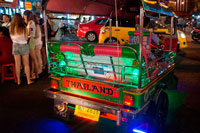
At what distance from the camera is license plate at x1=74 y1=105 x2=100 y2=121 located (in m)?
2.94

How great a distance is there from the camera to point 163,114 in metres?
3.47

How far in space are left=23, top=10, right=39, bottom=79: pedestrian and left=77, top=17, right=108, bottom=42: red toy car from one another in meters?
8.11

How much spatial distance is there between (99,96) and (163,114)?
1.30m

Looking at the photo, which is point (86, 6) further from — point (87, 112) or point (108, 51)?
point (87, 112)

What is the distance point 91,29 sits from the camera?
14.0 meters

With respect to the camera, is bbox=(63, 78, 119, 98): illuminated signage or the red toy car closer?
bbox=(63, 78, 119, 98): illuminated signage

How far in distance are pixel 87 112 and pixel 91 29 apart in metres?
11.5

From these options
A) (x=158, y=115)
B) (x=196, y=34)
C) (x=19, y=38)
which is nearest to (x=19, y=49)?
(x=19, y=38)

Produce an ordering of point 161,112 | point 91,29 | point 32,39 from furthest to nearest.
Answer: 1. point 91,29
2. point 32,39
3. point 161,112

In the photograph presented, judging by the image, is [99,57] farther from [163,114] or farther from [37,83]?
[37,83]

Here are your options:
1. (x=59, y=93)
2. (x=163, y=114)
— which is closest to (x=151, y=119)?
(x=163, y=114)

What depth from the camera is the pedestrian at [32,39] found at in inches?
216

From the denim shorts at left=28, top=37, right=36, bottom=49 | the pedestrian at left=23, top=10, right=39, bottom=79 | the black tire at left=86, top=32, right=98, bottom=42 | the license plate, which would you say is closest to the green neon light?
the license plate

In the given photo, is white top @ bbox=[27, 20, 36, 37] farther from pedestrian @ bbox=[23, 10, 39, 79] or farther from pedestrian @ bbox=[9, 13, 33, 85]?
pedestrian @ bbox=[9, 13, 33, 85]
